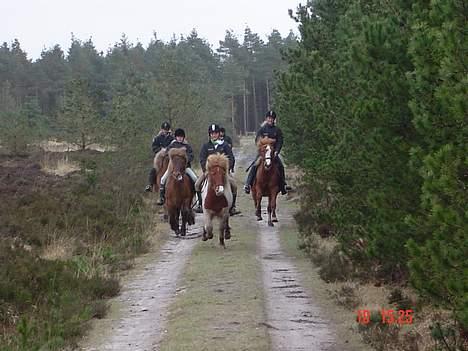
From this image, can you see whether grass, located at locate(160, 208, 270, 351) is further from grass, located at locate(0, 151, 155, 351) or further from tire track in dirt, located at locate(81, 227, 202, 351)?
grass, located at locate(0, 151, 155, 351)

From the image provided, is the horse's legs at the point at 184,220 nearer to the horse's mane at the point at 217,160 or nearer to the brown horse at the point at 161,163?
the brown horse at the point at 161,163

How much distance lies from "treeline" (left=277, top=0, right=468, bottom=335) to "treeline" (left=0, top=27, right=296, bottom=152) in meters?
17.9

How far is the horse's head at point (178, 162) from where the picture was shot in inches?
685

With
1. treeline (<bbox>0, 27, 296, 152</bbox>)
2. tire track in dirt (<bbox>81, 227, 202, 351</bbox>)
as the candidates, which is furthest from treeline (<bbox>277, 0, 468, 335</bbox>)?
treeline (<bbox>0, 27, 296, 152</bbox>)

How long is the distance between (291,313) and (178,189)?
7384 mm

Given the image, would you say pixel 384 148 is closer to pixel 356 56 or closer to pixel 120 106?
pixel 356 56

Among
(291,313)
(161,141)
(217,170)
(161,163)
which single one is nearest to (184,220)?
(161,163)

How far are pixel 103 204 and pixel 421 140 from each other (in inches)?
570

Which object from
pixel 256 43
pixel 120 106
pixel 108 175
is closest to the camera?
pixel 108 175

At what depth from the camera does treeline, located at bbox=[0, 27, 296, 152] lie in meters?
38.2

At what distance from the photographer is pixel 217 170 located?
52.5ft

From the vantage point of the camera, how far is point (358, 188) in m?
11.6

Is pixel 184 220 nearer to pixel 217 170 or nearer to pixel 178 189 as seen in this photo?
pixel 178 189

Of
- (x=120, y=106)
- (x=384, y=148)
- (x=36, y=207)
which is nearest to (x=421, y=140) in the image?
(x=384, y=148)
